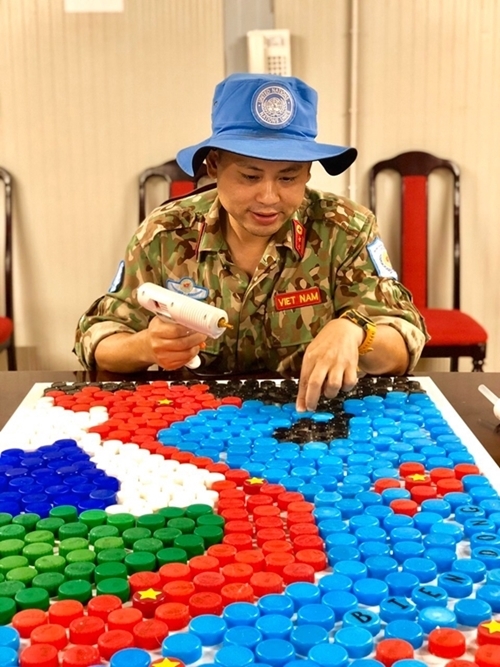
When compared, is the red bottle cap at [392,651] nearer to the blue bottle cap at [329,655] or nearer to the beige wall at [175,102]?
the blue bottle cap at [329,655]

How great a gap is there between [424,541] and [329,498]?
15 cm

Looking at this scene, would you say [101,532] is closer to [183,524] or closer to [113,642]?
[183,524]

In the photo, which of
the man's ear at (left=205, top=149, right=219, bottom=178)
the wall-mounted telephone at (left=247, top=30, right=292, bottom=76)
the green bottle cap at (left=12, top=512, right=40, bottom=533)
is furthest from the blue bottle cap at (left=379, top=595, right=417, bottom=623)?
the wall-mounted telephone at (left=247, top=30, right=292, bottom=76)

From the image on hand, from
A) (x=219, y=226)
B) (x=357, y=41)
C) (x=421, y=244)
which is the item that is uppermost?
(x=357, y=41)

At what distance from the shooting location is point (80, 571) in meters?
0.77

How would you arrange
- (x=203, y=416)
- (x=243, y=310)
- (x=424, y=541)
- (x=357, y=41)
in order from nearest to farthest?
(x=424, y=541) → (x=203, y=416) → (x=243, y=310) → (x=357, y=41)

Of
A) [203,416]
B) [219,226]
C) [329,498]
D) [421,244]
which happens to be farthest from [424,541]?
[421,244]

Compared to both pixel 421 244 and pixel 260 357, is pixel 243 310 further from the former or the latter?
pixel 421 244

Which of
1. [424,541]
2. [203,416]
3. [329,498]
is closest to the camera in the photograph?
[424,541]

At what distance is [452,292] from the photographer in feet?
10.5

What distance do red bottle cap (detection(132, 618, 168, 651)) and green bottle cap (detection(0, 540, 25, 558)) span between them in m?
0.21

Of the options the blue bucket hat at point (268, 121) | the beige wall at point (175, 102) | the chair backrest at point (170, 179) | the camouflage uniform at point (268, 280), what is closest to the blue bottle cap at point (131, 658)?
the blue bucket hat at point (268, 121)

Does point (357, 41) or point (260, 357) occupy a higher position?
point (357, 41)

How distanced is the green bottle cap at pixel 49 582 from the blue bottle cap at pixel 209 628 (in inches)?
6.1
